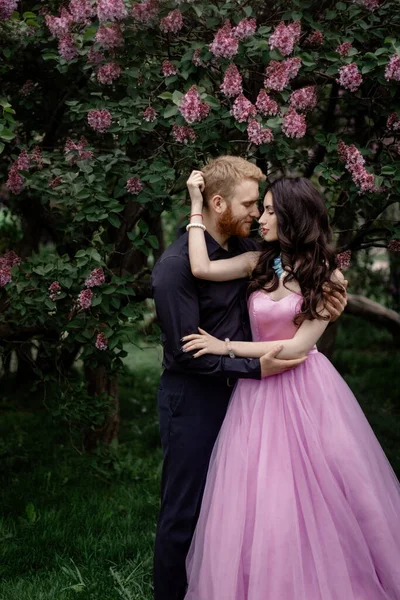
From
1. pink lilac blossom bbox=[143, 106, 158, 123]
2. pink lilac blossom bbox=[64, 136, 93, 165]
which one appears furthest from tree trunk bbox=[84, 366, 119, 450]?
pink lilac blossom bbox=[143, 106, 158, 123]

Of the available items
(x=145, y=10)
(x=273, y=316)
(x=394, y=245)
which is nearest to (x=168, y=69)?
(x=145, y=10)

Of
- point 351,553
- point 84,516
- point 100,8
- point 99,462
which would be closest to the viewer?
point 351,553

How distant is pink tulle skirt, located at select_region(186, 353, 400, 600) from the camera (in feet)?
9.14

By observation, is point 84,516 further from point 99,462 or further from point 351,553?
point 351,553

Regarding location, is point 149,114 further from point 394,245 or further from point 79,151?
point 394,245

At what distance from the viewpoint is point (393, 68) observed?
3244 millimetres

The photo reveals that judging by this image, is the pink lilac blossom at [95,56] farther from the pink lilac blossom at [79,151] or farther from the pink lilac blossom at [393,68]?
the pink lilac blossom at [393,68]

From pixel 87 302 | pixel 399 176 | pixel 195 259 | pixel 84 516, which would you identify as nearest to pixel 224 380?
pixel 195 259

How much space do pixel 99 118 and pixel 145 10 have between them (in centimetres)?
53

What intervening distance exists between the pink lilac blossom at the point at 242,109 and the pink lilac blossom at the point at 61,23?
38.1 inches

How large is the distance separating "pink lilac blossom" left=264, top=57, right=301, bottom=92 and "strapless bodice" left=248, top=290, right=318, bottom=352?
93 centimetres

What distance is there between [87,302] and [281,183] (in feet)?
3.66

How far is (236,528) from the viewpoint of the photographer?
2.87m

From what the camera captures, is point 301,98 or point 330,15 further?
point 330,15
